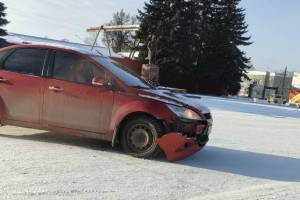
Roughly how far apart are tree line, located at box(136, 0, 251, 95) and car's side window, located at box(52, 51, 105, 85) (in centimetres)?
3720

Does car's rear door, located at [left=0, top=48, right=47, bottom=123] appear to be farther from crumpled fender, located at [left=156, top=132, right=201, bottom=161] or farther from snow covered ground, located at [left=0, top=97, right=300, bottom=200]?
crumpled fender, located at [left=156, top=132, right=201, bottom=161]

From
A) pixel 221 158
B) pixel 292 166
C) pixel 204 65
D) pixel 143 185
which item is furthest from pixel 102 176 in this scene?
pixel 204 65

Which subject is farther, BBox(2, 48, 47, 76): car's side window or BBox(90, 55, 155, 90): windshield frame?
BBox(2, 48, 47, 76): car's side window

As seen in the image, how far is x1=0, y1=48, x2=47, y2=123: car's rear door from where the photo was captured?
8.64m

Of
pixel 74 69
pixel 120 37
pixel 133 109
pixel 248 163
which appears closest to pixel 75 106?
pixel 74 69

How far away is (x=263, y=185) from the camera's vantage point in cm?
715

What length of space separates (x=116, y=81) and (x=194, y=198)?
9.79 feet

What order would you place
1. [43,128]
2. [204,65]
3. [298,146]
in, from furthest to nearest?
[204,65]
[298,146]
[43,128]

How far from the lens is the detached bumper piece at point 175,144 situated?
795 cm

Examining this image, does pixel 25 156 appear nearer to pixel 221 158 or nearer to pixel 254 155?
pixel 221 158

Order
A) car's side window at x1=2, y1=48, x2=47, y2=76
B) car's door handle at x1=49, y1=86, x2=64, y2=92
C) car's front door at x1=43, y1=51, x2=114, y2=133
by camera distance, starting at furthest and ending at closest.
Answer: car's side window at x1=2, y1=48, x2=47, y2=76
car's door handle at x1=49, y1=86, x2=64, y2=92
car's front door at x1=43, y1=51, x2=114, y2=133

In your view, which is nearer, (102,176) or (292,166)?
(102,176)

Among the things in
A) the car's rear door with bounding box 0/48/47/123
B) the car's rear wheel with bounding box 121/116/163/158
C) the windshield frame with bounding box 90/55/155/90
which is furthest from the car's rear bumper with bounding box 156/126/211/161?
the car's rear door with bounding box 0/48/47/123

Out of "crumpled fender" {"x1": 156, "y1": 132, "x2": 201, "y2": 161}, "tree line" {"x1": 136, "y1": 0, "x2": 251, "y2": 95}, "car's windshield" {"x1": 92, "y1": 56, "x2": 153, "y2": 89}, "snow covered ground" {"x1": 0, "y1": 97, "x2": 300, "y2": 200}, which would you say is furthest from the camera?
"tree line" {"x1": 136, "y1": 0, "x2": 251, "y2": 95}
